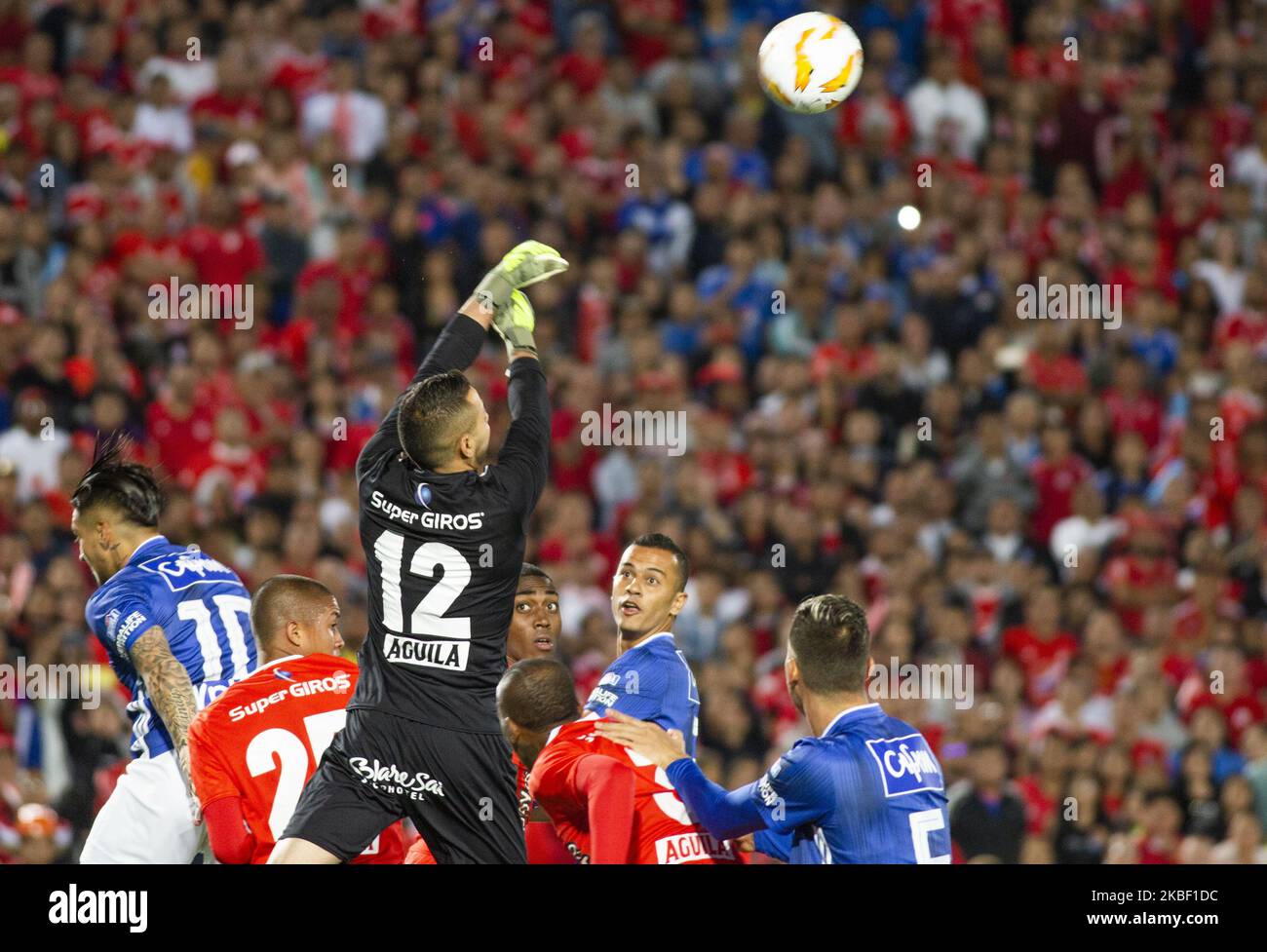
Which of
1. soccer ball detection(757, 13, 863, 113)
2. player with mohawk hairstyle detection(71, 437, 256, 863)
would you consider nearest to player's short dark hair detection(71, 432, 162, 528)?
player with mohawk hairstyle detection(71, 437, 256, 863)

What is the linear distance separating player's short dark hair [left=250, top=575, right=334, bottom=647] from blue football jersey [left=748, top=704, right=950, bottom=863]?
5.75 feet

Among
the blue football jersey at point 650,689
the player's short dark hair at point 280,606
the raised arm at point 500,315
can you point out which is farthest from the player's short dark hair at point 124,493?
the blue football jersey at point 650,689

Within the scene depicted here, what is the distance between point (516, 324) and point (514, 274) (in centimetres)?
16

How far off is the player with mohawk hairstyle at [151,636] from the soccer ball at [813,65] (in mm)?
3800

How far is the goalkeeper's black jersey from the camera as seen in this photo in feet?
18.7

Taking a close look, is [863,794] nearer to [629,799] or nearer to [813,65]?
[629,799]

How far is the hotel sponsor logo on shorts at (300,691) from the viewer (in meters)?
5.99

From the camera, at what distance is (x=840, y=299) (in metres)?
13.7

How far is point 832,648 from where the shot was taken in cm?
545

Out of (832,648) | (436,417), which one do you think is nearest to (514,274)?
(436,417)

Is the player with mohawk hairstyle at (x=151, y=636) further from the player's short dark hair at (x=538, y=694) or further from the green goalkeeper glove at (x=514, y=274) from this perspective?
the green goalkeeper glove at (x=514, y=274)

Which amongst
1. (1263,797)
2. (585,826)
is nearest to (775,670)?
(1263,797)
